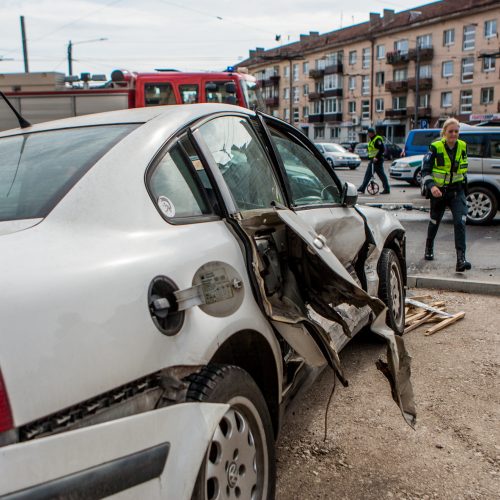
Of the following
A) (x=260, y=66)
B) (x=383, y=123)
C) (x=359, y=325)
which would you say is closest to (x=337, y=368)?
(x=359, y=325)

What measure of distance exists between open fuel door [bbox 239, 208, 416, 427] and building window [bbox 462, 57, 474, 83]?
190 ft

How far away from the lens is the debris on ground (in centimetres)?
503

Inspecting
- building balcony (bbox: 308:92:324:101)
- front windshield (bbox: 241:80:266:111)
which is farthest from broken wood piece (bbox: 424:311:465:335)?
building balcony (bbox: 308:92:324:101)

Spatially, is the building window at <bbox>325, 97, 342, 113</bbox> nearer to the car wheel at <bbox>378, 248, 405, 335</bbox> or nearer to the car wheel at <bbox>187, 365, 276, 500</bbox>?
the car wheel at <bbox>378, 248, 405, 335</bbox>

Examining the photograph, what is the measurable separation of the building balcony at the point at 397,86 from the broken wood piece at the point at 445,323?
59785 millimetres

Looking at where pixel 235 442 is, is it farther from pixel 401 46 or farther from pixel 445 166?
pixel 401 46

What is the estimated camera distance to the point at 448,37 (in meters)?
55.7

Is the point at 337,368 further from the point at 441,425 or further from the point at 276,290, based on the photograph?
the point at 441,425

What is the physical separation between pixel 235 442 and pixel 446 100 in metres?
61.1

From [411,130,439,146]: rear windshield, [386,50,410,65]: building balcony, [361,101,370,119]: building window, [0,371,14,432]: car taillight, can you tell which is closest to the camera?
[0,371,14,432]: car taillight

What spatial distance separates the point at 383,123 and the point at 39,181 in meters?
64.9

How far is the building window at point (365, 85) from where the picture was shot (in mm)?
→ 66062

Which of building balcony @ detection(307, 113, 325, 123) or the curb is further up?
building balcony @ detection(307, 113, 325, 123)

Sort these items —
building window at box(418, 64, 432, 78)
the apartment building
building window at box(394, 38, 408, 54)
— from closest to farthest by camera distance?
the apartment building → building window at box(418, 64, 432, 78) → building window at box(394, 38, 408, 54)
